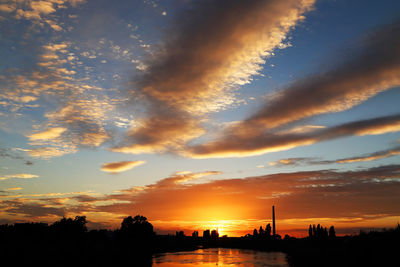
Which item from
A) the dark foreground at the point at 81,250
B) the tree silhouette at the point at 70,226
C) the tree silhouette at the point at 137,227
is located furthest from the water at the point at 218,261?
the tree silhouette at the point at 137,227

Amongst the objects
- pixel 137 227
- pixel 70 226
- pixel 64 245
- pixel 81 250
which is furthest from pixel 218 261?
pixel 137 227

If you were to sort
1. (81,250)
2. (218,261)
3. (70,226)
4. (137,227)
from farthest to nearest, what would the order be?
(137,227) → (70,226) → (218,261) → (81,250)

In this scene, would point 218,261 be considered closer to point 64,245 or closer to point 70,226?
point 64,245

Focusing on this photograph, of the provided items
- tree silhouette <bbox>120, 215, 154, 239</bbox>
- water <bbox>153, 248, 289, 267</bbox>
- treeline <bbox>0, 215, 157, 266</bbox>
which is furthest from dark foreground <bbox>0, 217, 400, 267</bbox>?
tree silhouette <bbox>120, 215, 154, 239</bbox>

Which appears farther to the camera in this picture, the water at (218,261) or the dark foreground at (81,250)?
the water at (218,261)

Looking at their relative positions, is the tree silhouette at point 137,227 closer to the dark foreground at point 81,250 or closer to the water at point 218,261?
the dark foreground at point 81,250

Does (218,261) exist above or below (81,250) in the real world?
below

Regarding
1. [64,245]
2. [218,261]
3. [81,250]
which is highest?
[64,245]

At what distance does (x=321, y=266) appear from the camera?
75000 millimetres

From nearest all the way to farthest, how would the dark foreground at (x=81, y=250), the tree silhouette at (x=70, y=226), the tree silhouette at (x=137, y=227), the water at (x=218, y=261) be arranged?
1. the dark foreground at (x=81, y=250)
2. the water at (x=218, y=261)
3. the tree silhouette at (x=70, y=226)
4. the tree silhouette at (x=137, y=227)

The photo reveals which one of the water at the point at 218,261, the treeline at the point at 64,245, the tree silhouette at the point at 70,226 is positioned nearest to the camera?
the treeline at the point at 64,245

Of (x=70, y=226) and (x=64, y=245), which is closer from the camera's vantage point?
(x=64, y=245)

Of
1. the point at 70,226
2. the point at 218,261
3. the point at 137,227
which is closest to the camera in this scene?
the point at 218,261

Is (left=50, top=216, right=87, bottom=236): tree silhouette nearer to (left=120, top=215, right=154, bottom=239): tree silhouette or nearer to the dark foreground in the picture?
the dark foreground
